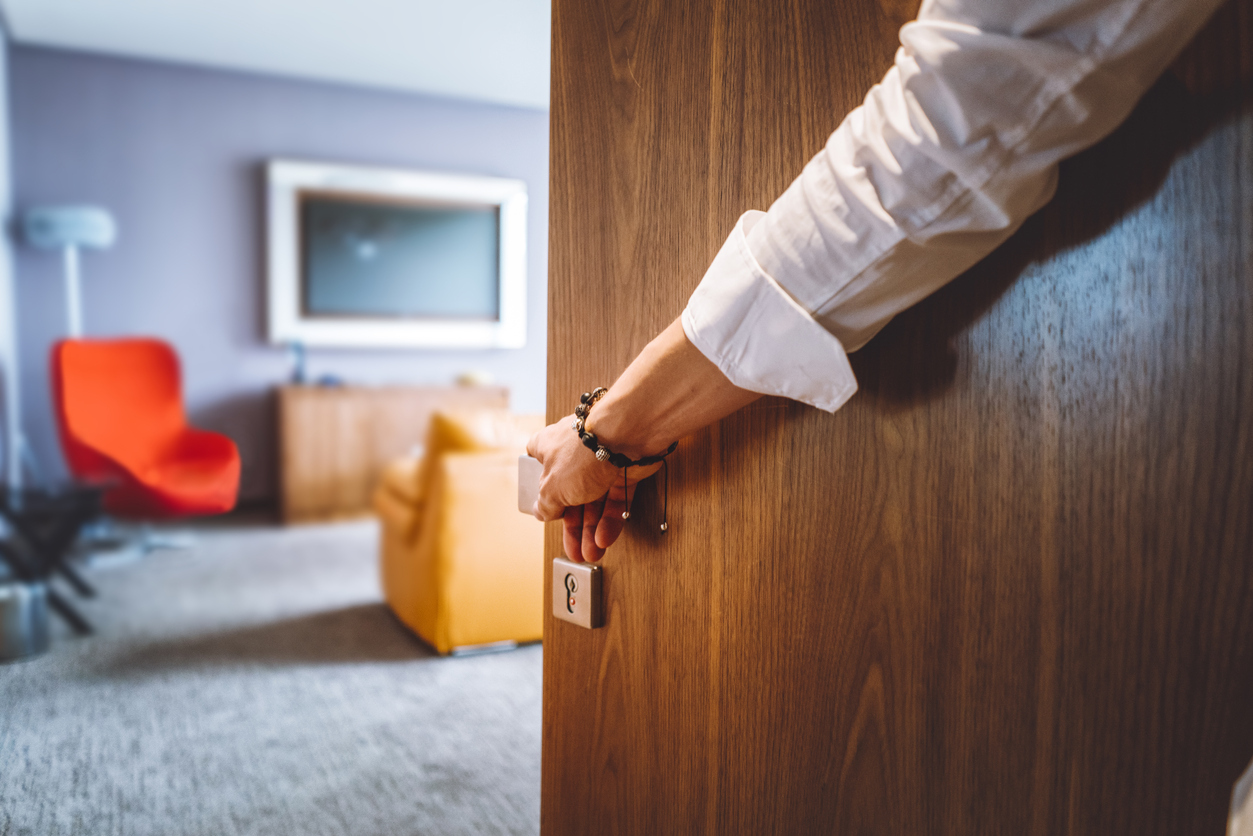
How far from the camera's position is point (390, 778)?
1.47 m

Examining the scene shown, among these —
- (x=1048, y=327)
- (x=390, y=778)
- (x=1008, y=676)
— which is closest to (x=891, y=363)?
(x=1048, y=327)

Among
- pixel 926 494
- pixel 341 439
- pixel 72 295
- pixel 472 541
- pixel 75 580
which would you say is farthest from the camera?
pixel 341 439

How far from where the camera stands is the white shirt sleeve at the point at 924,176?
32 cm

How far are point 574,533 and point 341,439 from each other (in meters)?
3.40

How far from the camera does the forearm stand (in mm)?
470

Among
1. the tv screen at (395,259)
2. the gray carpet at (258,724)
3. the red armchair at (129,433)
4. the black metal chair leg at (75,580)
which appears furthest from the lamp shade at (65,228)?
the tv screen at (395,259)

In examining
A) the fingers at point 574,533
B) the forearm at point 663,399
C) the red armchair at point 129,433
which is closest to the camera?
the forearm at point 663,399

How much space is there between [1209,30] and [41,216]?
2.76m

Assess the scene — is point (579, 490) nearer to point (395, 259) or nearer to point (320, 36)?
point (320, 36)

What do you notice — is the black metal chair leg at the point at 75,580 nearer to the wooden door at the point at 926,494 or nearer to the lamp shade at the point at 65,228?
the lamp shade at the point at 65,228

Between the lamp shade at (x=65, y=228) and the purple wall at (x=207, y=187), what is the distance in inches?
1.8

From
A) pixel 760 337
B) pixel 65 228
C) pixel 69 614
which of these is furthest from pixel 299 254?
pixel 760 337

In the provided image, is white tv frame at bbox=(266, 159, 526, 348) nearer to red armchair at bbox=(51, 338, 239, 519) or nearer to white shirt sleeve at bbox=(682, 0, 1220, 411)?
red armchair at bbox=(51, 338, 239, 519)

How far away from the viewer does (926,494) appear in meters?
0.47
